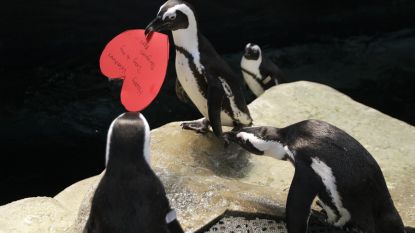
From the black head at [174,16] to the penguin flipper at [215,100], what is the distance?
1.12 ft

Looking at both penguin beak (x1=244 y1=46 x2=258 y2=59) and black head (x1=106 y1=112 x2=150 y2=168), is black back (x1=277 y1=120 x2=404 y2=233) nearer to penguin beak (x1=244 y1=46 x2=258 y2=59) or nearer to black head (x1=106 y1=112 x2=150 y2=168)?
black head (x1=106 y1=112 x2=150 y2=168)

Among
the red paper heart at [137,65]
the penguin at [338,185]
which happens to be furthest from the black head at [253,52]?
the red paper heart at [137,65]

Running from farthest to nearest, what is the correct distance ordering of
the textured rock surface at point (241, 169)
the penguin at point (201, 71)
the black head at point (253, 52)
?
the black head at point (253, 52) < the penguin at point (201, 71) < the textured rock surface at point (241, 169)

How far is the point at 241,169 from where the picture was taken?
9.27 ft

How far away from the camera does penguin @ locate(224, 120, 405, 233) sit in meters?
1.99

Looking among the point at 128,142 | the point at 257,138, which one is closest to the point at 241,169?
the point at 257,138

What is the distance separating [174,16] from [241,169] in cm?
92

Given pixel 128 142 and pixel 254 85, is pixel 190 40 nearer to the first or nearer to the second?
pixel 128 142

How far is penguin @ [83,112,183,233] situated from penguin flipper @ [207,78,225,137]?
1.14 m

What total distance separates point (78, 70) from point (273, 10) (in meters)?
2.85

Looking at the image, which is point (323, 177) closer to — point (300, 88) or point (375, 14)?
point (300, 88)

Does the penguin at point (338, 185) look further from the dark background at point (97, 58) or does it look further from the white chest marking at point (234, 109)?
the dark background at point (97, 58)

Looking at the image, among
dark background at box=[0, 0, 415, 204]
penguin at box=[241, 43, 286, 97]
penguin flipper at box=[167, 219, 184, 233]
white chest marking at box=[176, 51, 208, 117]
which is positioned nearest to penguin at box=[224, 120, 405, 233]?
penguin flipper at box=[167, 219, 184, 233]

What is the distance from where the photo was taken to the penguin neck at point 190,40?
263cm
